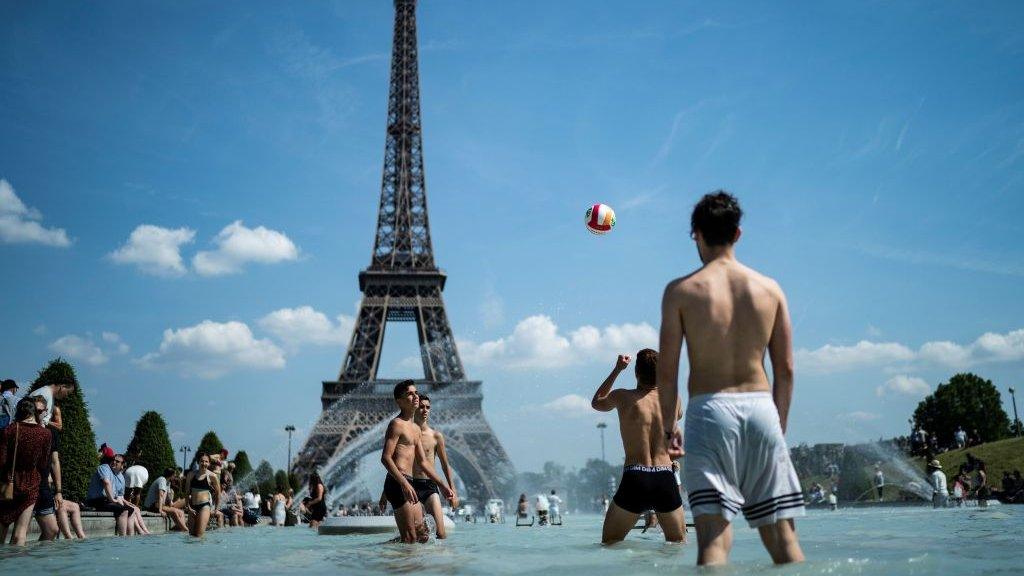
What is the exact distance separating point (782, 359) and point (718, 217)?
0.84m

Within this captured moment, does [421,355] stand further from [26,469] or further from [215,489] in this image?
[26,469]

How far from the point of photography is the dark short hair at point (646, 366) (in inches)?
275

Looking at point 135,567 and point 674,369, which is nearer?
point 674,369

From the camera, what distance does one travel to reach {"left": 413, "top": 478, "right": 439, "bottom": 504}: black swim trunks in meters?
9.84

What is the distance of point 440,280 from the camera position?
198 ft

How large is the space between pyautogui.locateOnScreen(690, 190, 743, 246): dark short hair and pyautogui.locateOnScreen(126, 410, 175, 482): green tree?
3112 centimetres

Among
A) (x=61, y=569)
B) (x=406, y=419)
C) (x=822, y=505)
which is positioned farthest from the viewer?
(x=822, y=505)

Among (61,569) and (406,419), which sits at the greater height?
(406,419)

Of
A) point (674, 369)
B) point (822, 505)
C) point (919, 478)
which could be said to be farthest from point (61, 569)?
point (919, 478)

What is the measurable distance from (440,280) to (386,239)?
21.0 feet

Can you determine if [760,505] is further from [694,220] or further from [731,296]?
[694,220]

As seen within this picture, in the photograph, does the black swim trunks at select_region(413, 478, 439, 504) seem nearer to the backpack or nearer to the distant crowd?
the distant crowd

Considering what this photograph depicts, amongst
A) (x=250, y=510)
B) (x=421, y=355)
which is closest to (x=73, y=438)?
(x=250, y=510)

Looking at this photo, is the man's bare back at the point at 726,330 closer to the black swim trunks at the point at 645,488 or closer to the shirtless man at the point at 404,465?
the black swim trunks at the point at 645,488
